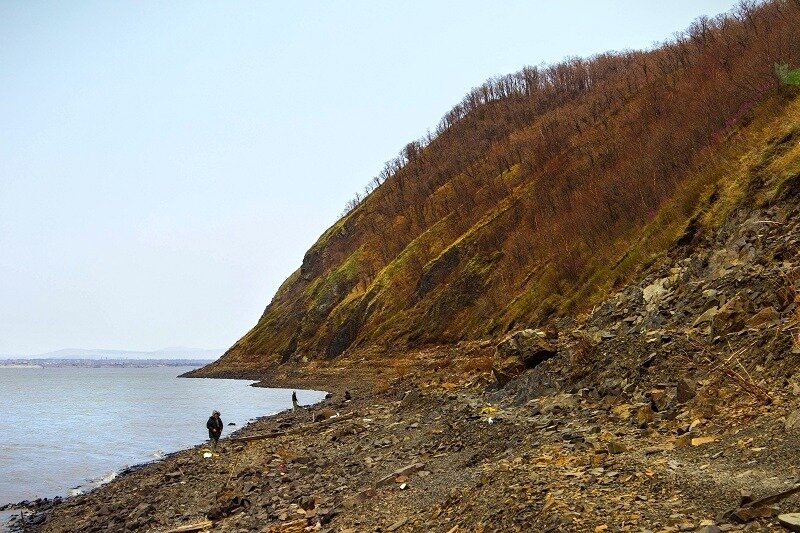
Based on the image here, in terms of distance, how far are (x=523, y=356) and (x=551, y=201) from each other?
4037 cm

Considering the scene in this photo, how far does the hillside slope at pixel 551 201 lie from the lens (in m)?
32.2

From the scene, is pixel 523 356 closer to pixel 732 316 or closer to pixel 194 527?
pixel 732 316

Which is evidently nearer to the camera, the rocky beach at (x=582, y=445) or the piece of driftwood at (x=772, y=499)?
the piece of driftwood at (x=772, y=499)

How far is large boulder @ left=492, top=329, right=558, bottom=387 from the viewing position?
23422mm

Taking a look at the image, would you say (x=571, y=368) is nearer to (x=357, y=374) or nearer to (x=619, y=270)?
(x=619, y=270)

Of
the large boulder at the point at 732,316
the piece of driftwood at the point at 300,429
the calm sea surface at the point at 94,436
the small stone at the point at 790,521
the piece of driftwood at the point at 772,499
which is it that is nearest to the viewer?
the small stone at the point at 790,521

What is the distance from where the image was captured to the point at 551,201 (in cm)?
6141

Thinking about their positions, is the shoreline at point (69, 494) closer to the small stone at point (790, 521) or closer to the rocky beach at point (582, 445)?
the rocky beach at point (582, 445)

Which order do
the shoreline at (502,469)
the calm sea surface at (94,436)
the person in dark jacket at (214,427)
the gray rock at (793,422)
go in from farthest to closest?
1. the calm sea surface at (94,436)
2. the person in dark jacket at (214,427)
3. the gray rock at (793,422)
4. the shoreline at (502,469)

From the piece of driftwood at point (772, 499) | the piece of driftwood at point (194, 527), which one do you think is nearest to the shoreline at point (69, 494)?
the piece of driftwood at point (194, 527)

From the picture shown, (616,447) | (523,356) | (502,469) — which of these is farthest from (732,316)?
(523,356)

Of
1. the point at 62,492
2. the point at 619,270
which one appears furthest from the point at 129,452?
the point at 619,270

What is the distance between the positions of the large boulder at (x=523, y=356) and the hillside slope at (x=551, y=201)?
807 cm

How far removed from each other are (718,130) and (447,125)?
375 ft
